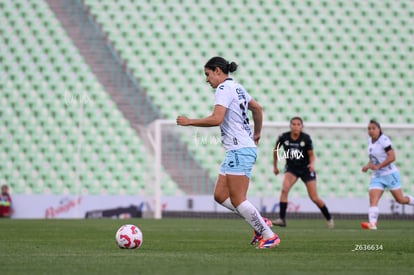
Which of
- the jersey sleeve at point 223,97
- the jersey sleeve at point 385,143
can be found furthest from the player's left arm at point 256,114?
the jersey sleeve at point 385,143

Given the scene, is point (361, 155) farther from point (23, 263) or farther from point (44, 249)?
point (23, 263)

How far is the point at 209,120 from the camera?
7.39m

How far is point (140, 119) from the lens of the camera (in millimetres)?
20938

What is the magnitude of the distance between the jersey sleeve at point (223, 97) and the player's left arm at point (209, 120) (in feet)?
0.13

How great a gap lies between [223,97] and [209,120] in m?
0.32

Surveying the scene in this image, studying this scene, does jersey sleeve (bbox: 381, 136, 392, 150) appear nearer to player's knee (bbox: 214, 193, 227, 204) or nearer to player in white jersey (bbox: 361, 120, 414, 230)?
player in white jersey (bbox: 361, 120, 414, 230)

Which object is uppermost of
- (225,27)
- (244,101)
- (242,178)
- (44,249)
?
(225,27)

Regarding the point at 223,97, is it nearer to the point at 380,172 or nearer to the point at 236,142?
the point at 236,142

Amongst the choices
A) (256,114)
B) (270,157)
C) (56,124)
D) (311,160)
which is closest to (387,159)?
(311,160)

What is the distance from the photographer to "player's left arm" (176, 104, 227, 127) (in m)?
7.20

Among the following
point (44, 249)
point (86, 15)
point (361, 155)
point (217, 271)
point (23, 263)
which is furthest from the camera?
point (86, 15)

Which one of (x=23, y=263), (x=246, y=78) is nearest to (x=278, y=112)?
(x=246, y=78)

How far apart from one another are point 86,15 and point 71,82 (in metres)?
1.96

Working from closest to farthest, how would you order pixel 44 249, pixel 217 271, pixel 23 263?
pixel 217 271, pixel 23 263, pixel 44 249
